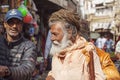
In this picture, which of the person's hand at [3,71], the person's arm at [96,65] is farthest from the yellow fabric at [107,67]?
the person's hand at [3,71]

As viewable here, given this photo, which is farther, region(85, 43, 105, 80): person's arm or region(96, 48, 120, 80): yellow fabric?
→ region(96, 48, 120, 80): yellow fabric

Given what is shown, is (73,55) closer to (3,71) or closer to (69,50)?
(69,50)

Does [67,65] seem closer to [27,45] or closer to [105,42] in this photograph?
[27,45]

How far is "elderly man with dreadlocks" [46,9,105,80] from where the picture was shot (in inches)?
116

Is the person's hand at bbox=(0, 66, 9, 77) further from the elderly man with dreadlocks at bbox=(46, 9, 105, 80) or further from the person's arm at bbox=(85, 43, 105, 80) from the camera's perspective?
the person's arm at bbox=(85, 43, 105, 80)

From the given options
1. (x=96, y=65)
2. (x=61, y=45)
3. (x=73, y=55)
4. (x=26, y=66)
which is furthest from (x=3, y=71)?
(x=96, y=65)

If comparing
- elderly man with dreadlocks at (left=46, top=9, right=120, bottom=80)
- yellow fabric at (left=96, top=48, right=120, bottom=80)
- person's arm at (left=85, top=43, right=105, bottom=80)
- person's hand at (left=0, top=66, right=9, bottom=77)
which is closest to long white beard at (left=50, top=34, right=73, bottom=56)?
elderly man with dreadlocks at (left=46, top=9, right=120, bottom=80)

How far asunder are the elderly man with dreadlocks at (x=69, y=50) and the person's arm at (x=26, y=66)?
1.74ft

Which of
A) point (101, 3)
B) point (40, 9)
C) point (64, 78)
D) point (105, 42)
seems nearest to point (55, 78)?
point (64, 78)

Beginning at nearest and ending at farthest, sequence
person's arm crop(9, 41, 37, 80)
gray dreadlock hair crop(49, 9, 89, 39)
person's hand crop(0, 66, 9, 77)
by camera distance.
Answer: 1. gray dreadlock hair crop(49, 9, 89, 39)
2. person's hand crop(0, 66, 9, 77)
3. person's arm crop(9, 41, 37, 80)

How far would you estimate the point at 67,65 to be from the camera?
2979mm

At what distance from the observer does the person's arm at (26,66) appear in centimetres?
363

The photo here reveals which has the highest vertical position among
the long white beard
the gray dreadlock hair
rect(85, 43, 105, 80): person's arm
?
the gray dreadlock hair

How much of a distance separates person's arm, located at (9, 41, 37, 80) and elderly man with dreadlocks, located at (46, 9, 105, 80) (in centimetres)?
53
